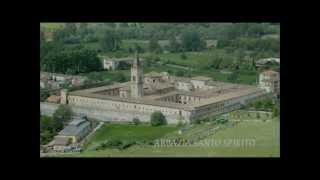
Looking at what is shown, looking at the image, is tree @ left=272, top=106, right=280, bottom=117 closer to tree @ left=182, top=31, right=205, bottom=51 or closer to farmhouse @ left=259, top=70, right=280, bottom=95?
farmhouse @ left=259, top=70, right=280, bottom=95

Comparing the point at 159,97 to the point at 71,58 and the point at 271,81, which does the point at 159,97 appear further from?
the point at 271,81

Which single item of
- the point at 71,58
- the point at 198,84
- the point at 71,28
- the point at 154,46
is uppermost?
the point at 71,28

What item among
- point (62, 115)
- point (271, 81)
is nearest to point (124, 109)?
point (62, 115)

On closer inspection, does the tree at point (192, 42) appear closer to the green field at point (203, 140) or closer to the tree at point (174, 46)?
the tree at point (174, 46)

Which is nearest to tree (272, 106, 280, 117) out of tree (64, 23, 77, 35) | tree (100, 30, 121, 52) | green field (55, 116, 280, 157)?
green field (55, 116, 280, 157)
